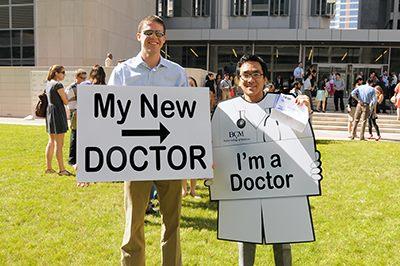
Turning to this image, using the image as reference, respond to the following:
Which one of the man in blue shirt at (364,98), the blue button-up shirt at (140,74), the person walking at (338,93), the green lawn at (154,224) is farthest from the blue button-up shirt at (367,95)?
the blue button-up shirt at (140,74)

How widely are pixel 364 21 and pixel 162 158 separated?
57.9m

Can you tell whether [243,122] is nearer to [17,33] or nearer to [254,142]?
[254,142]

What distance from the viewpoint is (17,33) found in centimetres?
2358

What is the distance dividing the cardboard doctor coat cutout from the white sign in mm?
181

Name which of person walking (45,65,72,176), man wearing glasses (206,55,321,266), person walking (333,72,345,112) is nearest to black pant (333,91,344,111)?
person walking (333,72,345,112)

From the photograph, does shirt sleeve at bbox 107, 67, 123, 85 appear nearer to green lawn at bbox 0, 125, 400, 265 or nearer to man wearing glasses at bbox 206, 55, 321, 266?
man wearing glasses at bbox 206, 55, 321, 266

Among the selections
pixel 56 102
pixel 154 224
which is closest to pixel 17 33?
pixel 56 102

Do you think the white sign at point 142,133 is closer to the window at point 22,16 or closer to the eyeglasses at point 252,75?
the eyeglasses at point 252,75

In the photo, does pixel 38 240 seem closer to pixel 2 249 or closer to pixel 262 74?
pixel 2 249

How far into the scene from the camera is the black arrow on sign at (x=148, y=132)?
2.98m

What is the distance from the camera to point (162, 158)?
9.87 ft

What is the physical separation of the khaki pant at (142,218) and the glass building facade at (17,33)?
22.0 m

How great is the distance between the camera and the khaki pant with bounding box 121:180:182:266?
3203mm

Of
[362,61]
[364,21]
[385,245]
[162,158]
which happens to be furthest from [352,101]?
[364,21]
